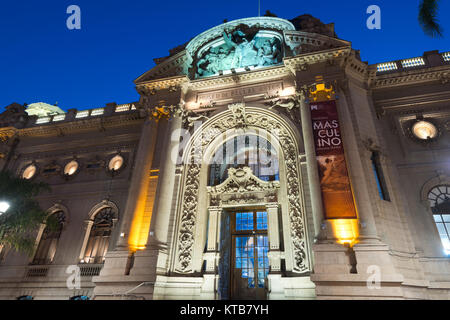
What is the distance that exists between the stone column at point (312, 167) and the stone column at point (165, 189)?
6929 millimetres

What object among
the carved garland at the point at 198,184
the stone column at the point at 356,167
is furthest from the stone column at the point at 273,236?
the stone column at the point at 356,167

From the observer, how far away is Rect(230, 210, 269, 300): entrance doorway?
1300 cm

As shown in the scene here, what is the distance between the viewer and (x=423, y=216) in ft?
43.4

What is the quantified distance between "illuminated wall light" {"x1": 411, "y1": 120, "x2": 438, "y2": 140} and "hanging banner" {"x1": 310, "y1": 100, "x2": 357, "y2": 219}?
5.24 meters

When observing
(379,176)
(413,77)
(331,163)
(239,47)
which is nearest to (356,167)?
(331,163)

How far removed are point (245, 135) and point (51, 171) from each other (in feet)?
49.2

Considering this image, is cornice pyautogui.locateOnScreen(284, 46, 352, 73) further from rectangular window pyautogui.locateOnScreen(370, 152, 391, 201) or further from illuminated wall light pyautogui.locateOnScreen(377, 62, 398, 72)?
rectangular window pyautogui.locateOnScreen(370, 152, 391, 201)

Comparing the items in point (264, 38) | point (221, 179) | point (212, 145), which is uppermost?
point (264, 38)

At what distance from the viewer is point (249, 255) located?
45.5 ft

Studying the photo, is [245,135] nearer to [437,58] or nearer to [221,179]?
[221,179]

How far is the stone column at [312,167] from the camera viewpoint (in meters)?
11.8

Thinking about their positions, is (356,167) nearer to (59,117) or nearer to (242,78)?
(242,78)

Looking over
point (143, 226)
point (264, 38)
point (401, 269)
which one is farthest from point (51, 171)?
point (401, 269)

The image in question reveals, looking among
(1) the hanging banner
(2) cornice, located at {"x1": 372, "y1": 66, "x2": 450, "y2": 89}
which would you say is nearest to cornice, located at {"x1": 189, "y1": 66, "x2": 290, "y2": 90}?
(1) the hanging banner
